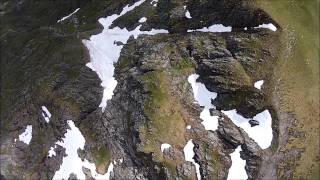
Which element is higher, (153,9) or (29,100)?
(153,9)

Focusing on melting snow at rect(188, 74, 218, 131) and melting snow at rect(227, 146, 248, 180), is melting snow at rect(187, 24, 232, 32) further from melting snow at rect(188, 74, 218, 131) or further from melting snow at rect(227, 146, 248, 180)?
melting snow at rect(227, 146, 248, 180)

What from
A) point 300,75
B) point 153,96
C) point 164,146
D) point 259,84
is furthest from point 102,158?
point 300,75

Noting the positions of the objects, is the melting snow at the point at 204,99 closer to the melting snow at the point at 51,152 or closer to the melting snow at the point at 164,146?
the melting snow at the point at 164,146

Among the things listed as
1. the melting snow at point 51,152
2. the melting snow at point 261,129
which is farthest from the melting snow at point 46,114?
the melting snow at point 261,129

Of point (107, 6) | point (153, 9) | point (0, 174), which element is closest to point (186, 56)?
point (153, 9)

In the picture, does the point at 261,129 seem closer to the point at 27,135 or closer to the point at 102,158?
the point at 102,158

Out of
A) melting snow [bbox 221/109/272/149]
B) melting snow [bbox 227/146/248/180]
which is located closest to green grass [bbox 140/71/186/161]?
melting snow [bbox 227/146/248/180]

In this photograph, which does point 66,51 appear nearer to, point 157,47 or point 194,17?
point 157,47
